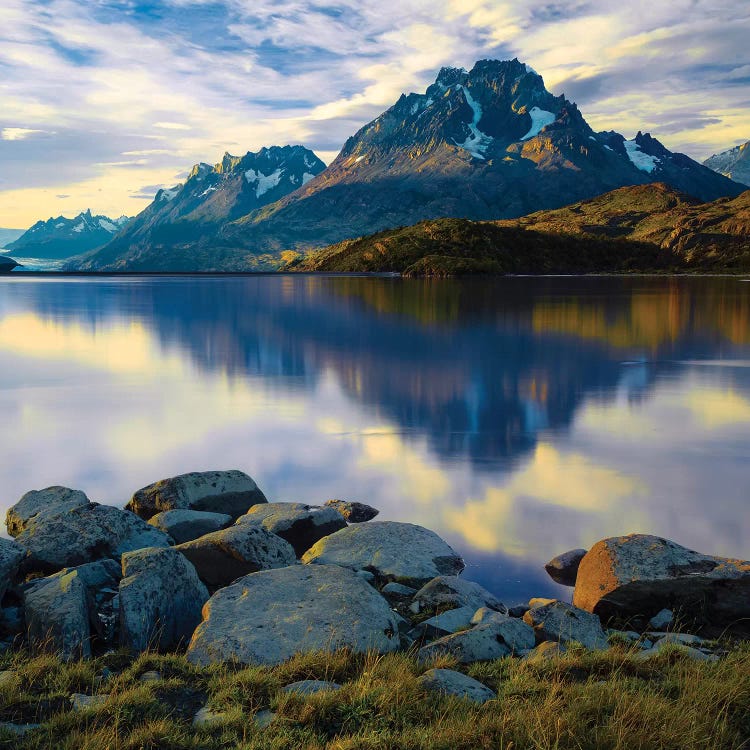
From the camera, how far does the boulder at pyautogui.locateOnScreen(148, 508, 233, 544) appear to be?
16.6 meters

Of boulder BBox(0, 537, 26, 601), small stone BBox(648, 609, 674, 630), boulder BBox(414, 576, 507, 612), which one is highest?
boulder BBox(0, 537, 26, 601)

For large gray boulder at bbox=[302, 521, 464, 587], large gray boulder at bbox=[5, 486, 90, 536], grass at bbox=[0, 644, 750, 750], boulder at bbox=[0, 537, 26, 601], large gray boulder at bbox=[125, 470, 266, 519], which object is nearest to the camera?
grass at bbox=[0, 644, 750, 750]

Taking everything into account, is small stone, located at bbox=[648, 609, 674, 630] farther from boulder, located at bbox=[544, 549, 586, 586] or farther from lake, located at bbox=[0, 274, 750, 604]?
boulder, located at bbox=[544, 549, 586, 586]

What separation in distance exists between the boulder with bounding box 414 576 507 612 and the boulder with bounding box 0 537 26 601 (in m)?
7.25

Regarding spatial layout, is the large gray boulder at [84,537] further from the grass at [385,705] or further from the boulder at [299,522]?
the grass at [385,705]

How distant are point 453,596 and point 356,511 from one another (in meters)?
6.34

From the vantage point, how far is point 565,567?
48.5 ft

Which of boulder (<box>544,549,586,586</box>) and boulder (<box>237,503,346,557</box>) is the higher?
boulder (<box>237,503,346,557</box>)

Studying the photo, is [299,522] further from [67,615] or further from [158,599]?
[67,615]

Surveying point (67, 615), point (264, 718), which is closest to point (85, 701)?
point (264, 718)

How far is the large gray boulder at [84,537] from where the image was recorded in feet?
45.6

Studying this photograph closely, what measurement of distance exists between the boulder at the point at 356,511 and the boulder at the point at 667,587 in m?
6.67

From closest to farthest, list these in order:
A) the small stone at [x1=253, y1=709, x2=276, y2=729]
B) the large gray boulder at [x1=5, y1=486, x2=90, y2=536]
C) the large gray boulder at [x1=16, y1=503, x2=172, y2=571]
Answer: the small stone at [x1=253, y1=709, x2=276, y2=729] < the large gray boulder at [x1=16, y1=503, x2=172, y2=571] < the large gray boulder at [x1=5, y1=486, x2=90, y2=536]

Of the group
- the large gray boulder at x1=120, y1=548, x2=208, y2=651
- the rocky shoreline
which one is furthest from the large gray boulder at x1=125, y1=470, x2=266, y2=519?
the large gray boulder at x1=120, y1=548, x2=208, y2=651
